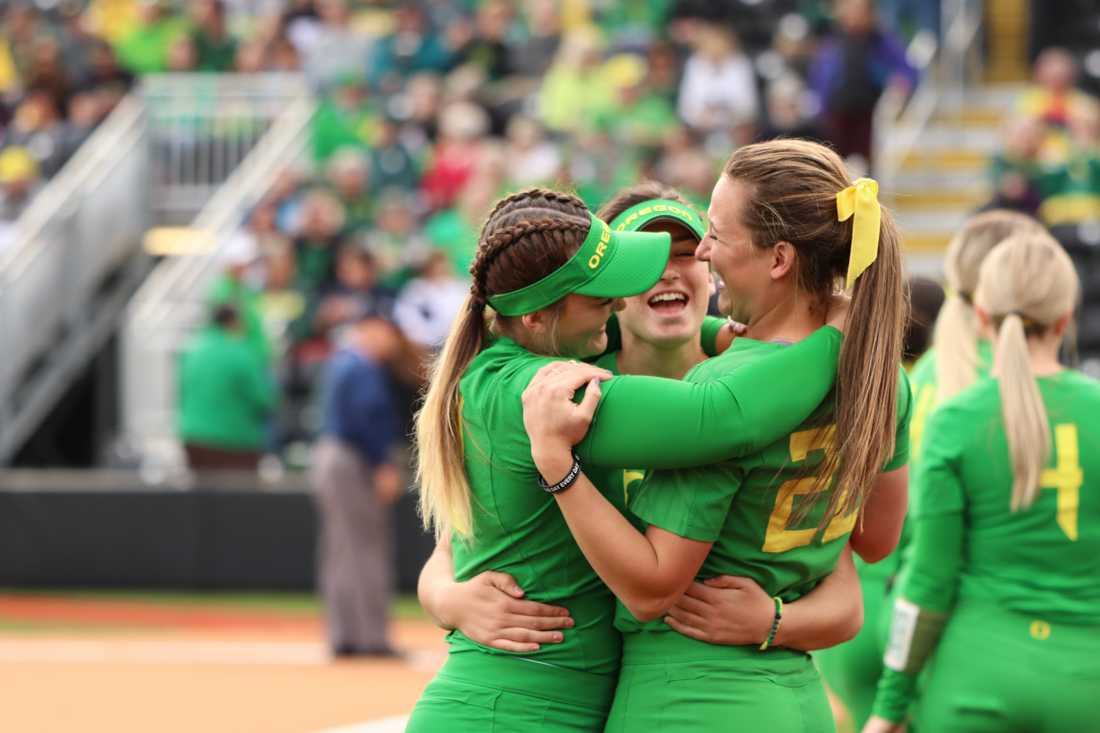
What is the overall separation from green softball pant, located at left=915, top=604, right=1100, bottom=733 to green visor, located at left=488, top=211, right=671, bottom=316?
1388mm

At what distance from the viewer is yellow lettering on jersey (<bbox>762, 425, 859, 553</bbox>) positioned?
292cm

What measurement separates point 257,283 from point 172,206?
2788 mm

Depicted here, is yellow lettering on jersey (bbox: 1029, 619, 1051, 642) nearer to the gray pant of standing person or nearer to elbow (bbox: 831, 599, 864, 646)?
elbow (bbox: 831, 599, 864, 646)

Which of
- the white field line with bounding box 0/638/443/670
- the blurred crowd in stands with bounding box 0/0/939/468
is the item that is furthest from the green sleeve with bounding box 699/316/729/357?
the blurred crowd in stands with bounding box 0/0/939/468

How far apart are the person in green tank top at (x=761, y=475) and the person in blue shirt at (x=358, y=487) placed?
6680 millimetres

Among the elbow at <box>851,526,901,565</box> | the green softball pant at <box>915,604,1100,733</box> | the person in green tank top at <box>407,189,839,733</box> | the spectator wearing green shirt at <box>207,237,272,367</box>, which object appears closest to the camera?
the person in green tank top at <box>407,189,839,733</box>

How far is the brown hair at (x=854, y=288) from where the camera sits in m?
2.92

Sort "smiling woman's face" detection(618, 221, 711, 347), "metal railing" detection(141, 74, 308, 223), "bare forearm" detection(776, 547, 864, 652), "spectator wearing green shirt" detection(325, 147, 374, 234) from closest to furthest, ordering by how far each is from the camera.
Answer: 1. "bare forearm" detection(776, 547, 864, 652)
2. "smiling woman's face" detection(618, 221, 711, 347)
3. "spectator wearing green shirt" detection(325, 147, 374, 234)
4. "metal railing" detection(141, 74, 308, 223)

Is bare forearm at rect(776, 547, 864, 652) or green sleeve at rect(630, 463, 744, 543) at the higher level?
green sleeve at rect(630, 463, 744, 543)

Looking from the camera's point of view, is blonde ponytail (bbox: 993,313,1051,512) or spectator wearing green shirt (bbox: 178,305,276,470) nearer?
blonde ponytail (bbox: 993,313,1051,512)

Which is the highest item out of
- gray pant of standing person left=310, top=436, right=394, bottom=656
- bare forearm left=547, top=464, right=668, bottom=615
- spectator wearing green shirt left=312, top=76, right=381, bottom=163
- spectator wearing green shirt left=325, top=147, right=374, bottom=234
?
bare forearm left=547, top=464, right=668, bottom=615

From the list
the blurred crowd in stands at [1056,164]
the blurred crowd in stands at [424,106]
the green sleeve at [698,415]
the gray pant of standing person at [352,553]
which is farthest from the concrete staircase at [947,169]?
the green sleeve at [698,415]

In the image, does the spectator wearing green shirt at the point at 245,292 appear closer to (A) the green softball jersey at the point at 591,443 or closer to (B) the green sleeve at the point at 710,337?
(B) the green sleeve at the point at 710,337

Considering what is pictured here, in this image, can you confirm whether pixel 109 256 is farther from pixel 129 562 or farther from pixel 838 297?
pixel 838 297
